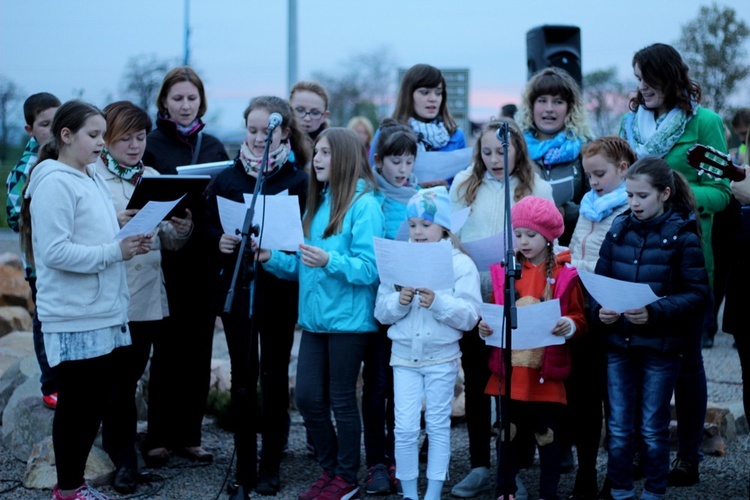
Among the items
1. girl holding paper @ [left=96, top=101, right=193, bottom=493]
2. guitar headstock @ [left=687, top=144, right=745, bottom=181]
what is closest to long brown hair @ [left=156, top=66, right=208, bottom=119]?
girl holding paper @ [left=96, top=101, right=193, bottom=493]

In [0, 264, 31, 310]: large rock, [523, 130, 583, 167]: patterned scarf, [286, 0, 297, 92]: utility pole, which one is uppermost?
[286, 0, 297, 92]: utility pole

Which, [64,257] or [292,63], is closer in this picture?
[64,257]

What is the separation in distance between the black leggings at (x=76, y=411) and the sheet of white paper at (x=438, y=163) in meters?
2.04

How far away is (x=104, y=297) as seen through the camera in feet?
13.9

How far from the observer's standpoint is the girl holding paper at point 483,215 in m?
4.68

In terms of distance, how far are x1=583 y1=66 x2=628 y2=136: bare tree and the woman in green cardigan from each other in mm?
14122

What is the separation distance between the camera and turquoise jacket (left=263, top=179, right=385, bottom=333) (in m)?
4.46

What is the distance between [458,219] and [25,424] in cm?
289

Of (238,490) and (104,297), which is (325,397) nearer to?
(238,490)

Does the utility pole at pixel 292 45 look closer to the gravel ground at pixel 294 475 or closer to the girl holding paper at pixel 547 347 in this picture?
the gravel ground at pixel 294 475

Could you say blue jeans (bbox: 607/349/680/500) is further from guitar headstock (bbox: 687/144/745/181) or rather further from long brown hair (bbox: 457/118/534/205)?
long brown hair (bbox: 457/118/534/205)

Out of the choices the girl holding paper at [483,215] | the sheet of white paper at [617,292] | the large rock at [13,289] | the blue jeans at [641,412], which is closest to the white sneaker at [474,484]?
the girl holding paper at [483,215]

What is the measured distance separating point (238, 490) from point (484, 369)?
141 centimetres

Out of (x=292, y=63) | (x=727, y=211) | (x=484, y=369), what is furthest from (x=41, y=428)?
(x=292, y=63)
